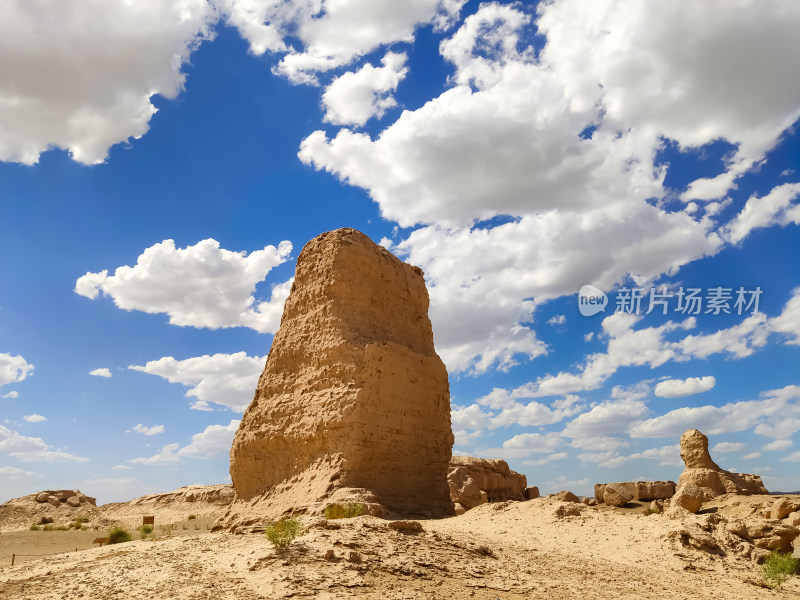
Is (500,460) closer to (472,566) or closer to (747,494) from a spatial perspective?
(747,494)

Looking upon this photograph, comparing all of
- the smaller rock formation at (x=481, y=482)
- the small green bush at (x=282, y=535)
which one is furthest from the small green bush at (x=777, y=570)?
the smaller rock formation at (x=481, y=482)

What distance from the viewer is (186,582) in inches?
262

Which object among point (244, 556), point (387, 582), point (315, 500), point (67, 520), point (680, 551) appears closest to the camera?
point (387, 582)

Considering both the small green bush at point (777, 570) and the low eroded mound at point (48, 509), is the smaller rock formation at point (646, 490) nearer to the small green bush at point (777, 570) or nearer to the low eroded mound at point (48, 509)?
the small green bush at point (777, 570)

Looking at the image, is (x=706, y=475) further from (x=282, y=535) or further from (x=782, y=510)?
(x=282, y=535)

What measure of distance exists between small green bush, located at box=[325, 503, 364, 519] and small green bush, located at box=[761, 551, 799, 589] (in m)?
6.61

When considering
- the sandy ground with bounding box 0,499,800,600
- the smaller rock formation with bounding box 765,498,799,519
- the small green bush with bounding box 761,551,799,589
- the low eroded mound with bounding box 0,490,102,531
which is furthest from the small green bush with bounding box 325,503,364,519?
the low eroded mound with bounding box 0,490,102,531

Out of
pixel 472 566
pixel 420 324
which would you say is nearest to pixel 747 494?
pixel 420 324

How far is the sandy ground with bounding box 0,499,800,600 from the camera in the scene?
643cm

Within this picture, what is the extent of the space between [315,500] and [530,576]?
4.97 meters

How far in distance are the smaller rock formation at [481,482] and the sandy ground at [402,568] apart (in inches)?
439

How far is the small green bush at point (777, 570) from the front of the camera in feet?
30.5

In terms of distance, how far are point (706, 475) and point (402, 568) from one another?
932 inches

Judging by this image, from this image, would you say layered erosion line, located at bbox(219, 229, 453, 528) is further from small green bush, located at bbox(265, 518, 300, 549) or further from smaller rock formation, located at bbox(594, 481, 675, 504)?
smaller rock formation, located at bbox(594, 481, 675, 504)
